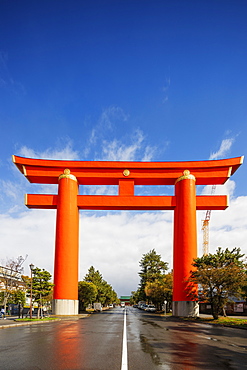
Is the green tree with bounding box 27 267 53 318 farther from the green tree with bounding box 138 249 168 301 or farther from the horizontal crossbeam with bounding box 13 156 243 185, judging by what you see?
the green tree with bounding box 138 249 168 301

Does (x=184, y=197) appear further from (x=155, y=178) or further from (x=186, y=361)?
(x=186, y=361)

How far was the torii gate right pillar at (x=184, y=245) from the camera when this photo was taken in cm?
3528

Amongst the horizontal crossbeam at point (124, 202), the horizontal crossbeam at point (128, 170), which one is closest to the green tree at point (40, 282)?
the horizontal crossbeam at point (124, 202)

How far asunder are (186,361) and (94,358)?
7.59 feet

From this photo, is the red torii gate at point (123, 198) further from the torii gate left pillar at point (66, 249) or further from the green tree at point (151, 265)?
the green tree at point (151, 265)

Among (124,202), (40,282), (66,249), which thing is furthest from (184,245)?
(40,282)

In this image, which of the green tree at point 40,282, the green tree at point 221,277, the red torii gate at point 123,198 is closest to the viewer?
the green tree at point 221,277

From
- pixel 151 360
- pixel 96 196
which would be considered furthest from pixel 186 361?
pixel 96 196

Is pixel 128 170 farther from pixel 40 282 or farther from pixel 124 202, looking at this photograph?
pixel 40 282

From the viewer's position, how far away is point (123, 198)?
126 feet

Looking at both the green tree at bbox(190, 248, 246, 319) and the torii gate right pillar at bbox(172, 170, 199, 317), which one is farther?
the torii gate right pillar at bbox(172, 170, 199, 317)

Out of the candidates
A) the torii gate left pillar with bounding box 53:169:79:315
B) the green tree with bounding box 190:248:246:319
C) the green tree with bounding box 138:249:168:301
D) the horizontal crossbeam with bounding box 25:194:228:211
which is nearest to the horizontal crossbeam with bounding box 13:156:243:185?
the torii gate left pillar with bounding box 53:169:79:315

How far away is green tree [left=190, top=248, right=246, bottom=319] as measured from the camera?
28.4 metres

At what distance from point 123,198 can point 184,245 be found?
8398 mm
